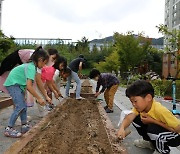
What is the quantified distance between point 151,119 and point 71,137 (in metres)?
1.65

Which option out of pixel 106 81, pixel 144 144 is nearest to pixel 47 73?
pixel 106 81

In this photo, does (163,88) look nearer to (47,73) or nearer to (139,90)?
(47,73)

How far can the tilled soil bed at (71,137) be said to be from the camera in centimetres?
392

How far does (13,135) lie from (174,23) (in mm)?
58389

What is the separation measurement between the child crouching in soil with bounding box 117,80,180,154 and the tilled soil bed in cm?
50

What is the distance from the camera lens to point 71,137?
4.83m

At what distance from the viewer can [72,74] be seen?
31.8ft

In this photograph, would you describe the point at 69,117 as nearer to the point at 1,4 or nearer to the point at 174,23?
the point at 174,23

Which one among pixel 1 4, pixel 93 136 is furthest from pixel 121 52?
pixel 1 4

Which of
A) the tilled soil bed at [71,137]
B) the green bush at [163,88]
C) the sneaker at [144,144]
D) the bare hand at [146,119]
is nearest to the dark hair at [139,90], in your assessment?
the bare hand at [146,119]

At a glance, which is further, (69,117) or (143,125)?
(69,117)

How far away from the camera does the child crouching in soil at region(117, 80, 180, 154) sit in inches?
130

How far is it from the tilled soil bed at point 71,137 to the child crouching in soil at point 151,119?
50 centimetres

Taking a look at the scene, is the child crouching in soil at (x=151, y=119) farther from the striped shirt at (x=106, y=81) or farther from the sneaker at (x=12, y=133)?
the striped shirt at (x=106, y=81)
